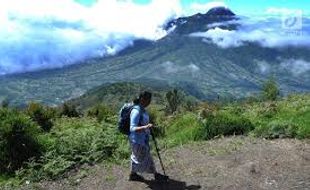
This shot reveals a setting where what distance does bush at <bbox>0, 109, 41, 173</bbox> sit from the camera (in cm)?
1800

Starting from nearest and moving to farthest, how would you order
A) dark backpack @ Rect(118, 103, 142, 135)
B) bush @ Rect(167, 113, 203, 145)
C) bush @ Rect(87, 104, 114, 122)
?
dark backpack @ Rect(118, 103, 142, 135)
bush @ Rect(167, 113, 203, 145)
bush @ Rect(87, 104, 114, 122)

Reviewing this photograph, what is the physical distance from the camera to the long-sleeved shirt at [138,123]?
1427 cm

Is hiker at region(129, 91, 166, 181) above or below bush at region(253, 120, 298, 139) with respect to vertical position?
above

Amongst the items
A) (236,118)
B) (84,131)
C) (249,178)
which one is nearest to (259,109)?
(236,118)

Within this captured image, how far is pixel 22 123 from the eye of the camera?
18.3 m

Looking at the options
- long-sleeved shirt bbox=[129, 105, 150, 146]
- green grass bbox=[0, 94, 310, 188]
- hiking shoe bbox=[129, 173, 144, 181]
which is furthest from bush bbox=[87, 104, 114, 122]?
long-sleeved shirt bbox=[129, 105, 150, 146]

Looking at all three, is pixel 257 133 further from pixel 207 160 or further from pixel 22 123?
pixel 22 123

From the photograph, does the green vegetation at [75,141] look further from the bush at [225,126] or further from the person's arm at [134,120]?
the person's arm at [134,120]

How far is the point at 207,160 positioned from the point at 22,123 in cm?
548

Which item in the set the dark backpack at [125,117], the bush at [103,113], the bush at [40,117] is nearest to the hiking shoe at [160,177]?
the dark backpack at [125,117]

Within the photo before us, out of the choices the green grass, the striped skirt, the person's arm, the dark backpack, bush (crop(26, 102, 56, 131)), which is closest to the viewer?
the person's arm

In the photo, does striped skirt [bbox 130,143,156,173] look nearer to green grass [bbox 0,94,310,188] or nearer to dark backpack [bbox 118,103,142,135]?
dark backpack [bbox 118,103,142,135]

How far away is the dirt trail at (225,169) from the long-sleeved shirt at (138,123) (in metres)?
1.12

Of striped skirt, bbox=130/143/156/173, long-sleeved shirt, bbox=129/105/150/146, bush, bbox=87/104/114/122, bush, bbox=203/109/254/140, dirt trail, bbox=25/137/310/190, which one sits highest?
long-sleeved shirt, bbox=129/105/150/146
